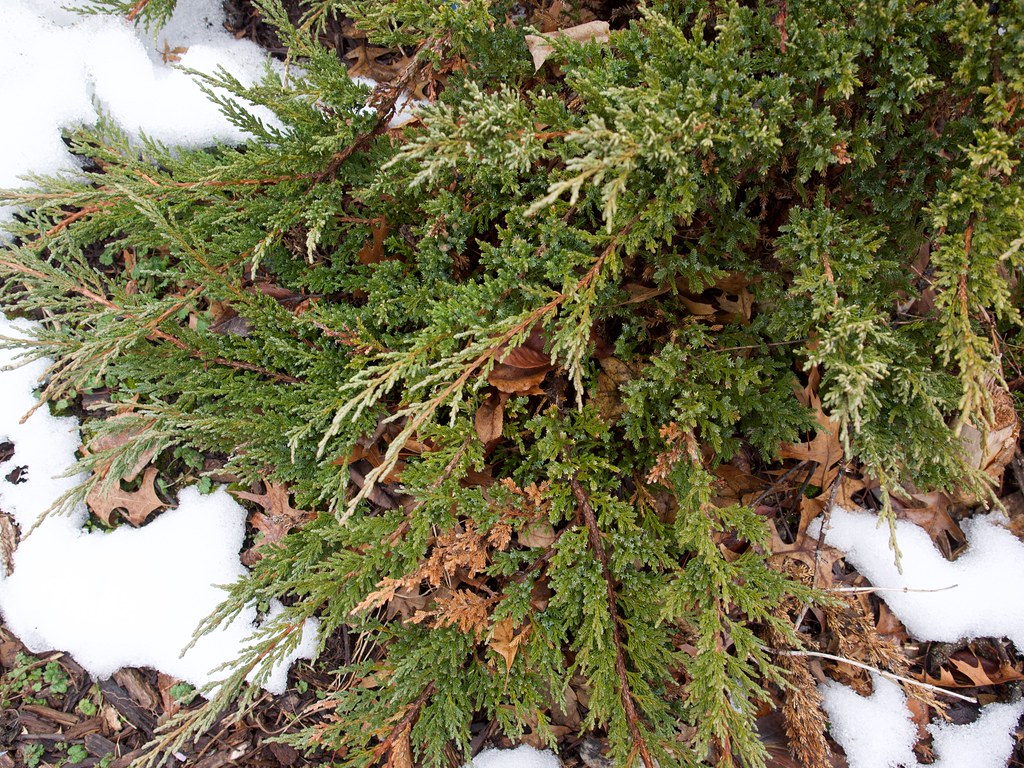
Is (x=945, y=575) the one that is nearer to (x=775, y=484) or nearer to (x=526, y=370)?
(x=775, y=484)

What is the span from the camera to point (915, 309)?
256cm

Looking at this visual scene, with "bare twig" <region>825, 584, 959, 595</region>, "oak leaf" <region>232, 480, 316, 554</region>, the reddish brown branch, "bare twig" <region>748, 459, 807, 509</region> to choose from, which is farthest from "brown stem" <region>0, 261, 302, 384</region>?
"bare twig" <region>825, 584, 959, 595</region>

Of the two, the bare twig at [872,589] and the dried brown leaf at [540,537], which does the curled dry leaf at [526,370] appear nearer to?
the dried brown leaf at [540,537]

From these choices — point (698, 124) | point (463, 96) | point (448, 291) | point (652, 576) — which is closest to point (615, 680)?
point (652, 576)

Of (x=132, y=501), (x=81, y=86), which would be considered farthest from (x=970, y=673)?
(x=81, y=86)

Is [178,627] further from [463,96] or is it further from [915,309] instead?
[915,309]

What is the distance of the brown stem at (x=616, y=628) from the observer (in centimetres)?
208

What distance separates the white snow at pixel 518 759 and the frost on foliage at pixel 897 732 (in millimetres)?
1171

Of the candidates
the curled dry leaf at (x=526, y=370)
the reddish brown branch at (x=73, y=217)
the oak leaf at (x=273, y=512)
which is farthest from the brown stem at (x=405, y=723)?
the reddish brown branch at (x=73, y=217)

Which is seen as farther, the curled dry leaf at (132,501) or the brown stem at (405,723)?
the curled dry leaf at (132,501)

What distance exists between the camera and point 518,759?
256 centimetres

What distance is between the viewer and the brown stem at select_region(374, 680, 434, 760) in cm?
221

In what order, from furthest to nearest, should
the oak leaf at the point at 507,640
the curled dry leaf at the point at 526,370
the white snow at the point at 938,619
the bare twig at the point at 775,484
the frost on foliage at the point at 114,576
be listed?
the frost on foliage at the point at 114,576
the bare twig at the point at 775,484
the white snow at the point at 938,619
the curled dry leaf at the point at 526,370
the oak leaf at the point at 507,640

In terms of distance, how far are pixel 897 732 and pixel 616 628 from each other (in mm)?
1310
